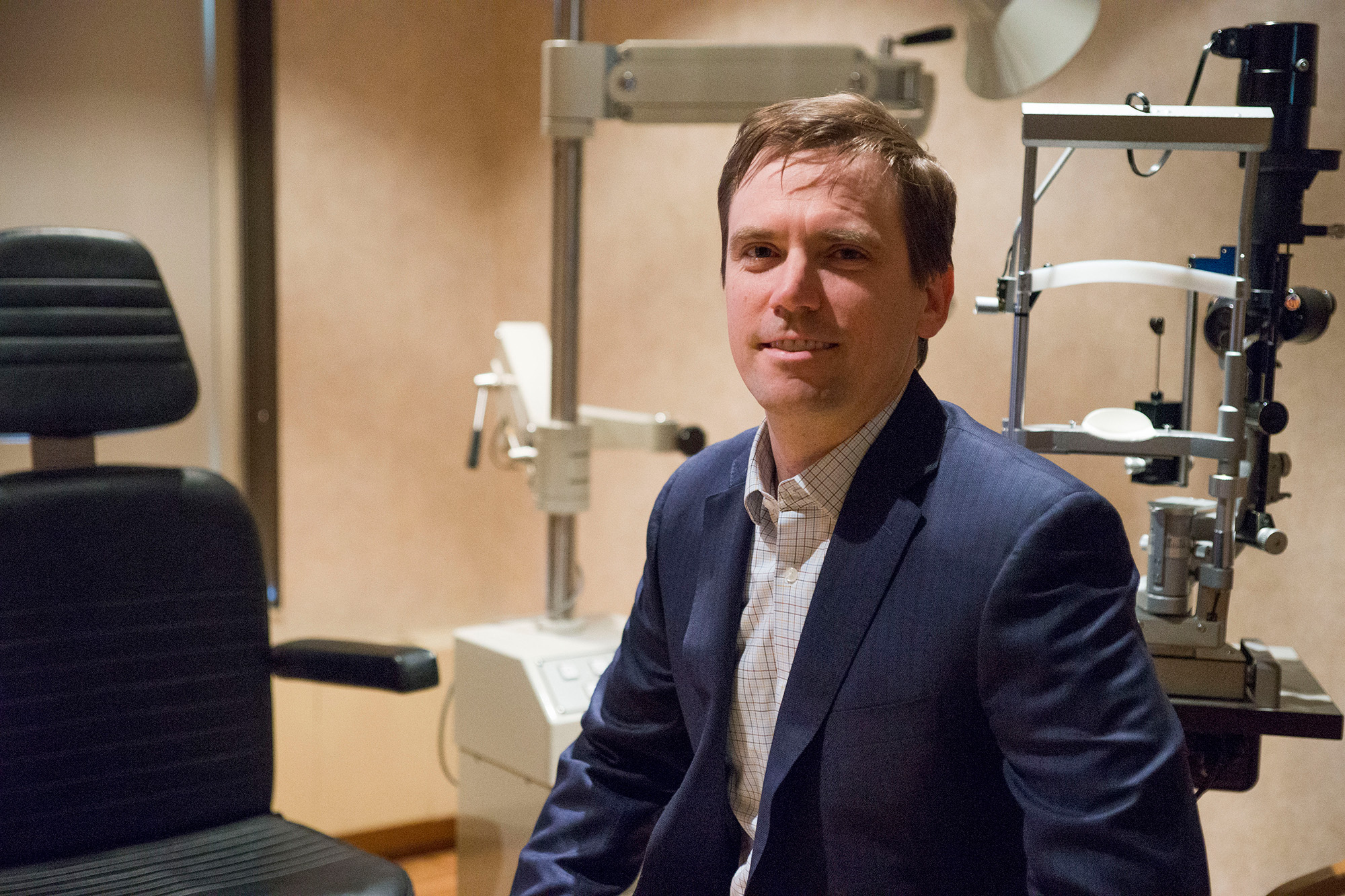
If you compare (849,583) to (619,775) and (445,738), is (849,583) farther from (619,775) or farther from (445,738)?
(445,738)

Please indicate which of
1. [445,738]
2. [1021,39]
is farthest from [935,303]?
[445,738]

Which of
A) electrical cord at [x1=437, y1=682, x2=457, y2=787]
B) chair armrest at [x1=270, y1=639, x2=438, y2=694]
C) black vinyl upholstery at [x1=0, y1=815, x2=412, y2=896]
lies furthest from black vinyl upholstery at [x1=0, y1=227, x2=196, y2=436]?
electrical cord at [x1=437, y1=682, x2=457, y2=787]

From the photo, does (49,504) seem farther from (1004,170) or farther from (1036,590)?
(1004,170)

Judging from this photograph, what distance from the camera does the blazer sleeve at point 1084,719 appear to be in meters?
0.89

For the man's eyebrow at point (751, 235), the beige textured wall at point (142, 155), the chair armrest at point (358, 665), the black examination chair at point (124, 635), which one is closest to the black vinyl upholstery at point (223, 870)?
the black examination chair at point (124, 635)

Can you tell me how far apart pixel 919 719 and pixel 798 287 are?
0.37 m

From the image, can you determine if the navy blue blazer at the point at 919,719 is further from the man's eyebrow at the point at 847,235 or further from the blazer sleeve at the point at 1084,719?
the man's eyebrow at the point at 847,235

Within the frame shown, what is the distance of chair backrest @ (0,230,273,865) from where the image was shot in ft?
5.48

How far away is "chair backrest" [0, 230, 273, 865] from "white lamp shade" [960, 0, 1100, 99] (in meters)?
1.22

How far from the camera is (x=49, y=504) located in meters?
1.71

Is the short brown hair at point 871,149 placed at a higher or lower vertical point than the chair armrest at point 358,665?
higher

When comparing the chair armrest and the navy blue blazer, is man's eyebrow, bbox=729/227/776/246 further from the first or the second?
the chair armrest

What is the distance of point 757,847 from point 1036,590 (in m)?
0.33

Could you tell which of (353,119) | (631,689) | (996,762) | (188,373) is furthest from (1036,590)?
(353,119)
